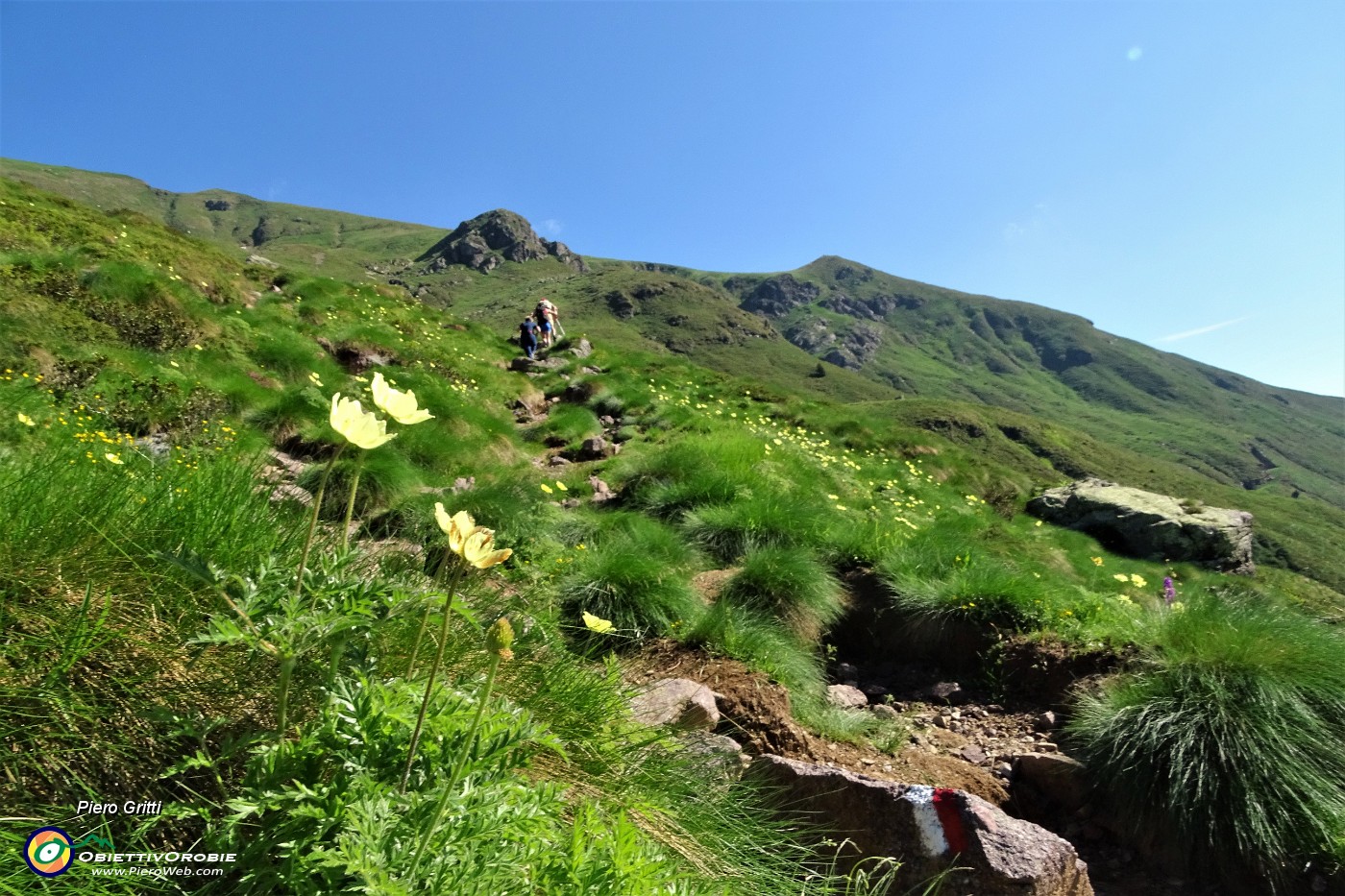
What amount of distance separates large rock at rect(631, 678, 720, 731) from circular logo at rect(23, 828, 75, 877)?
7.14 feet

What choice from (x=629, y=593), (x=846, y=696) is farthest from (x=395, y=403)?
(x=846, y=696)

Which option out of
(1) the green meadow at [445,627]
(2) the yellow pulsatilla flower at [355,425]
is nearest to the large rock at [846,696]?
(1) the green meadow at [445,627]

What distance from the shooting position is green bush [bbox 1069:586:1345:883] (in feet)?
10.9

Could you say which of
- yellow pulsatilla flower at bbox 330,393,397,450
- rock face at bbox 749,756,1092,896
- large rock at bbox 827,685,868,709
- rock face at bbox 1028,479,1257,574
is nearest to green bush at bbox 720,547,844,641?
large rock at bbox 827,685,868,709

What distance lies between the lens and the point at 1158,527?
15102mm

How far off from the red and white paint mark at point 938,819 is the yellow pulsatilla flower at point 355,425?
9.84 ft

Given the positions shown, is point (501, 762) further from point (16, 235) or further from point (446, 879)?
point (16, 235)

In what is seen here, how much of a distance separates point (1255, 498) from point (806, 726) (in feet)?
498

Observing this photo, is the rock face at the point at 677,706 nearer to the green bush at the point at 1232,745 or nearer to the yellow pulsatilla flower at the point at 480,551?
the yellow pulsatilla flower at the point at 480,551

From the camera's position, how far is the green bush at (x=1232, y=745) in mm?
3326

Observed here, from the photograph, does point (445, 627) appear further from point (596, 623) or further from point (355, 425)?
point (596, 623)

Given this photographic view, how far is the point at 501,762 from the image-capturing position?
1.54 m

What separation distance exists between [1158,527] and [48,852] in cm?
1916

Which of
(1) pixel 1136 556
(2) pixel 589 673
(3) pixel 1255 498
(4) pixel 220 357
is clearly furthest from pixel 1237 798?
(3) pixel 1255 498
